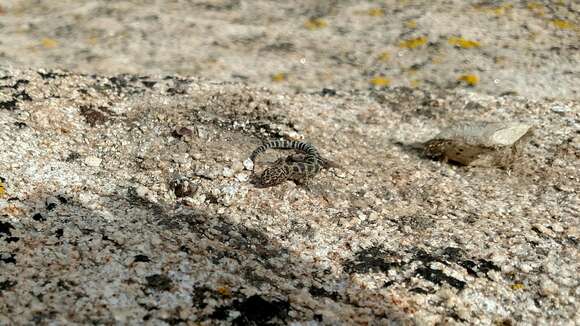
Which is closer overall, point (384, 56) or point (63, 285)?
point (63, 285)

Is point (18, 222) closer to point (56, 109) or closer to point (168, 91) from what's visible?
point (56, 109)

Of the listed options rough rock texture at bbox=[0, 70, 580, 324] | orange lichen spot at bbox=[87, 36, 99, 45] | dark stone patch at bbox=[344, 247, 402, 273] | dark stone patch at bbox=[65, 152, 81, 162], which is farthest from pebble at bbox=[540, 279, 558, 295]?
orange lichen spot at bbox=[87, 36, 99, 45]

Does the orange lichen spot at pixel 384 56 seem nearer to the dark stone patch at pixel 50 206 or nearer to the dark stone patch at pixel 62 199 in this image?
the dark stone patch at pixel 62 199

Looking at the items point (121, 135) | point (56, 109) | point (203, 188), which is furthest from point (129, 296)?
point (56, 109)

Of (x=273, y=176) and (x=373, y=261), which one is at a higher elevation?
(x=273, y=176)

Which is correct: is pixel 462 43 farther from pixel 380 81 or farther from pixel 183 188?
pixel 183 188

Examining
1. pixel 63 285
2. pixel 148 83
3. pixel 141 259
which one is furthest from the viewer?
pixel 148 83

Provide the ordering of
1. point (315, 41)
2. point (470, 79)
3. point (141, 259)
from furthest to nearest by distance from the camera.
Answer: point (315, 41)
point (470, 79)
point (141, 259)

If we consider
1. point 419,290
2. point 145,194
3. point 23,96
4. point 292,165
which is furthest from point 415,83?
point 23,96
